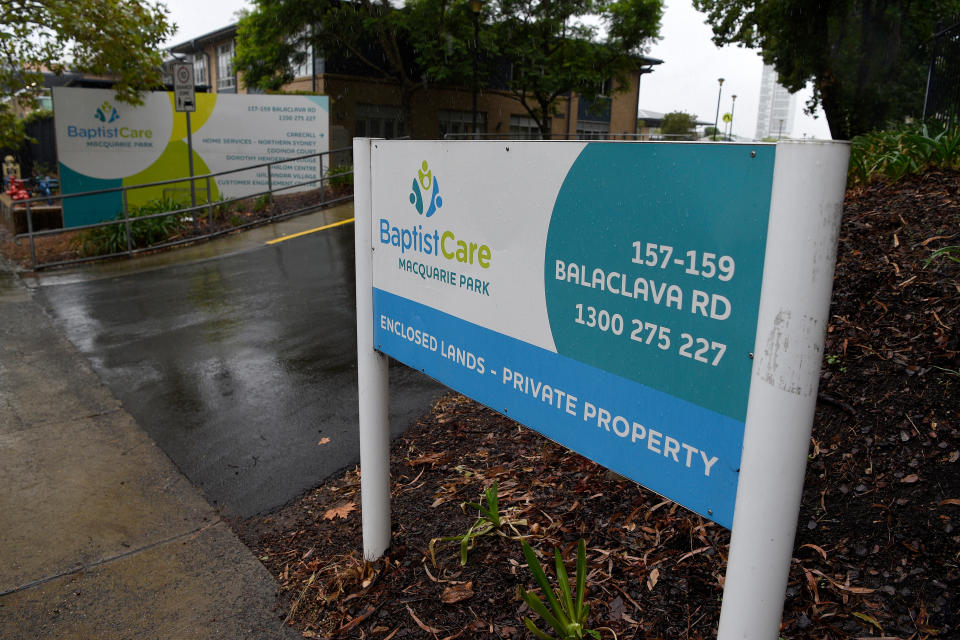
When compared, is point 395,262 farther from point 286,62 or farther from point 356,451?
point 286,62

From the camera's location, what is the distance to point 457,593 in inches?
117

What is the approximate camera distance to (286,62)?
25625 millimetres

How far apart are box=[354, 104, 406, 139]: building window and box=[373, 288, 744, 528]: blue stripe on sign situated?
2802cm

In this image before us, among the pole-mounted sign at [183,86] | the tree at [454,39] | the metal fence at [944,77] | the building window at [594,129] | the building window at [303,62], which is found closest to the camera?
the metal fence at [944,77]

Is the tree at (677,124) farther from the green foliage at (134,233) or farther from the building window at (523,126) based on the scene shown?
the green foliage at (134,233)

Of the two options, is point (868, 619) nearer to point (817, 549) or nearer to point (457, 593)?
point (817, 549)

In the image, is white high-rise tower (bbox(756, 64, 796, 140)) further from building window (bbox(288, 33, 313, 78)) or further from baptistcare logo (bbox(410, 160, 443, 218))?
baptistcare logo (bbox(410, 160, 443, 218))

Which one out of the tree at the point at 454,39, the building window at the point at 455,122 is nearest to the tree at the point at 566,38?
the tree at the point at 454,39

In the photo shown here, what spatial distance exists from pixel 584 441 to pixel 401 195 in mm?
1274

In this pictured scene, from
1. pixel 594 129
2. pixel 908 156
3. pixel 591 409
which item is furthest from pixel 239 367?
pixel 594 129

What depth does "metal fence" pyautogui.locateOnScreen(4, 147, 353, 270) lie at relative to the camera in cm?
1159

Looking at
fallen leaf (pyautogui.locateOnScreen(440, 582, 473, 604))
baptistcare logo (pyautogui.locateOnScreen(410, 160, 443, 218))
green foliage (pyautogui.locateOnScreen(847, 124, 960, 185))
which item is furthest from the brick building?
fallen leaf (pyautogui.locateOnScreen(440, 582, 473, 604))

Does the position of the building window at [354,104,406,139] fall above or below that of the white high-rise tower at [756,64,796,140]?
below

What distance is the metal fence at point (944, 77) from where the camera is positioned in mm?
7930
